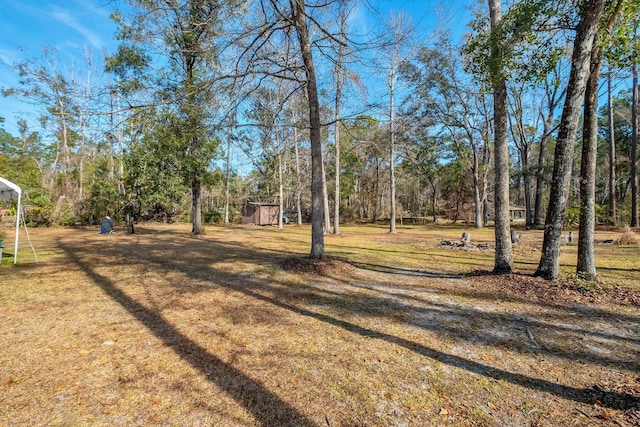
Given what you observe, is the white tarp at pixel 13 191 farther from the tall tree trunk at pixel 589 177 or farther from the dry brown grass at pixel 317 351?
the tall tree trunk at pixel 589 177

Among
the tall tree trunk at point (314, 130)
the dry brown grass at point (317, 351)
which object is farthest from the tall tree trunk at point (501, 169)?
the tall tree trunk at point (314, 130)

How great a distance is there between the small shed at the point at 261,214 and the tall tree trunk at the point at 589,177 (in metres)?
22.2

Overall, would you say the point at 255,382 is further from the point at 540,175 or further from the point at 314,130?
the point at 540,175

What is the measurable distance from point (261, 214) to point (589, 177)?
76.7 ft

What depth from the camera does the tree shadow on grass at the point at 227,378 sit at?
2.06 meters

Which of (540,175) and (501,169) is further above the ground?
(540,175)

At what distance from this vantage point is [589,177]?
505cm

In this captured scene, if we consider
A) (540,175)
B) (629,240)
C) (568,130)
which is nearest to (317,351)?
(568,130)

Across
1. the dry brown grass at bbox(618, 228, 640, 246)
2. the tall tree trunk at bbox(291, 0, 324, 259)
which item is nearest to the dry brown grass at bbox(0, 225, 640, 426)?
the tall tree trunk at bbox(291, 0, 324, 259)

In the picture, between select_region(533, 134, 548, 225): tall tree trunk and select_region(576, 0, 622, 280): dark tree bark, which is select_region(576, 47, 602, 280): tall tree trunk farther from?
select_region(533, 134, 548, 225): tall tree trunk

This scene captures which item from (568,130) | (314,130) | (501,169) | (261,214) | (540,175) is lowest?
(261,214)

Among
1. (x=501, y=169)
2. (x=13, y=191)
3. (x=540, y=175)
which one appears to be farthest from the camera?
(x=540, y=175)

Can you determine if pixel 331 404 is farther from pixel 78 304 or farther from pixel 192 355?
pixel 78 304

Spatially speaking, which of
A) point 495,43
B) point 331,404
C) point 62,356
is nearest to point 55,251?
point 62,356
